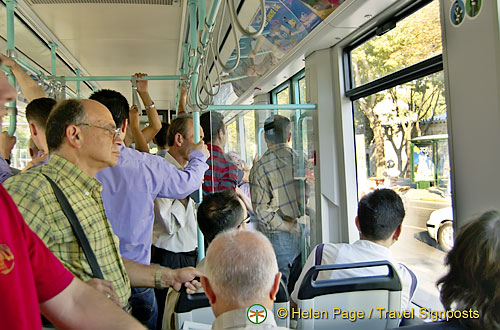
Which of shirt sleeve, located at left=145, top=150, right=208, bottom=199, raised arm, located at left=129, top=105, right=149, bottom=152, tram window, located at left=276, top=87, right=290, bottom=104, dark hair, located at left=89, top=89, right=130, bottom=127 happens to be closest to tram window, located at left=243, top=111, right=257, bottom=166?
raised arm, located at left=129, top=105, right=149, bottom=152

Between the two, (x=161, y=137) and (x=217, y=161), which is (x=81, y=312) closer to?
(x=217, y=161)

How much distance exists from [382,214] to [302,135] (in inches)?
62.7

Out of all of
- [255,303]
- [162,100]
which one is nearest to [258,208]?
[255,303]

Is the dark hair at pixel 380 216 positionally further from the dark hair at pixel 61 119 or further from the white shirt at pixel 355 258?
the dark hair at pixel 61 119

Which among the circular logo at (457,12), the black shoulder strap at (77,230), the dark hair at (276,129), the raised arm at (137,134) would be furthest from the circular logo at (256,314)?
the dark hair at (276,129)

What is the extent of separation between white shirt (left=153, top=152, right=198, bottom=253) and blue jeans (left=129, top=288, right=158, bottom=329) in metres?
0.51

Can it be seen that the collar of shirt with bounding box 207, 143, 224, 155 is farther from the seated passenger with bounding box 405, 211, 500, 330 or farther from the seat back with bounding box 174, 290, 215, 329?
the seated passenger with bounding box 405, 211, 500, 330

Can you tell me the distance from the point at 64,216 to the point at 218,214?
800 mm

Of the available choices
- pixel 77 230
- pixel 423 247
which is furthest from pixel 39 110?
pixel 423 247

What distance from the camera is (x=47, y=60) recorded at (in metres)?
4.52

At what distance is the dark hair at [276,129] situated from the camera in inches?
128

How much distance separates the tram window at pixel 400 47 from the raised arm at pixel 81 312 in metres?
2.04

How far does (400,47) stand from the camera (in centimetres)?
247

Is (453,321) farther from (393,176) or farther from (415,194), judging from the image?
(393,176)
